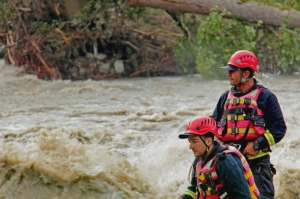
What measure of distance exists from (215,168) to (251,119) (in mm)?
1075

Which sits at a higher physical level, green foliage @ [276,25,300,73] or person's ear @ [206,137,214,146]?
person's ear @ [206,137,214,146]

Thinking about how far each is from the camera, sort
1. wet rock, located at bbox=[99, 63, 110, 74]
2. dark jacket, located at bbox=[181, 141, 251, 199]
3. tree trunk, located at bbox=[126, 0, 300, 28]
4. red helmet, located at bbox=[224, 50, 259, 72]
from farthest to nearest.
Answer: wet rock, located at bbox=[99, 63, 110, 74] < tree trunk, located at bbox=[126, 0, 300, 28] < red helmet, located at bbox=[224, 50, 259, 72] < dark jacket, located at bbox=[181, 141, 251, 199]

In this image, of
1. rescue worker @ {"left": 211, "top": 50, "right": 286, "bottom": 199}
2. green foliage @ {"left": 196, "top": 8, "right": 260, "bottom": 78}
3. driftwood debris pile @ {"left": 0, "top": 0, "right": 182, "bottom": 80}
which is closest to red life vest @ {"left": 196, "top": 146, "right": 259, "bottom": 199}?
rescue worker @ {"left": 211, "top": 50, "right": 286, "bottom": 199}

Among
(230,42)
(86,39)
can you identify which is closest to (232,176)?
(230,42)

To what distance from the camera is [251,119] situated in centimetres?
487

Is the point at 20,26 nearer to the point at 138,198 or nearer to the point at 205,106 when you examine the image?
the point at 205,106

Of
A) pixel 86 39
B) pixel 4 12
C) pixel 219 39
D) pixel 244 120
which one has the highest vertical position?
pixel 244 120

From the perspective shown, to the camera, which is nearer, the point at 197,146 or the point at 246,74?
the point at 197,146

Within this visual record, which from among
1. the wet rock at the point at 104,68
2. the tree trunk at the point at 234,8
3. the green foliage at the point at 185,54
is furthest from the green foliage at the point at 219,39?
the wet rock at the point at 104,68

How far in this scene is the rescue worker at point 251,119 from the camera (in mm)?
4801

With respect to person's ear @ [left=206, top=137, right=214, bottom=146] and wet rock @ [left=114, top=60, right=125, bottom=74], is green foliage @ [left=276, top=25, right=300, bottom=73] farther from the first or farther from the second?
person's ear @ [left=206, top=137, right=214, bottom=146]

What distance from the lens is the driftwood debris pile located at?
49.7ft

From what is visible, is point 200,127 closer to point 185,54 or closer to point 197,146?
point 197,146

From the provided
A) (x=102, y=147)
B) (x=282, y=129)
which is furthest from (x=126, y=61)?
(x=282, y=129)
